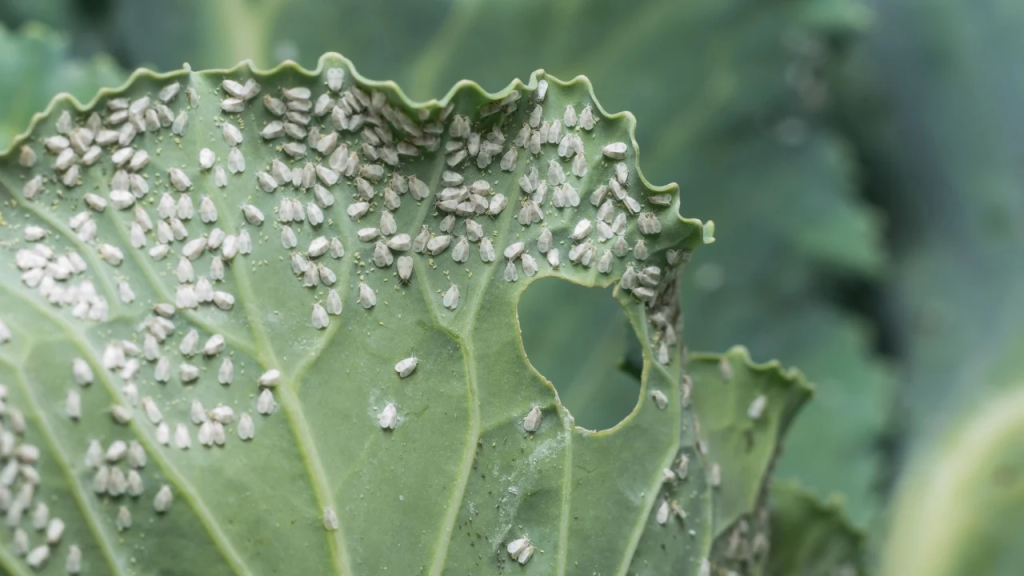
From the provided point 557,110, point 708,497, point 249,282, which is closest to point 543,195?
point 557,110

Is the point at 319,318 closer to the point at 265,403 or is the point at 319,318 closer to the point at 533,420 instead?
the point at 265,403

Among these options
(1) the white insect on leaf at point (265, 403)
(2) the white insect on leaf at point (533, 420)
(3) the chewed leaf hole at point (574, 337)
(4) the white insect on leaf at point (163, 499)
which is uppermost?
(3) the chewed leaf hole at point (574, 337)

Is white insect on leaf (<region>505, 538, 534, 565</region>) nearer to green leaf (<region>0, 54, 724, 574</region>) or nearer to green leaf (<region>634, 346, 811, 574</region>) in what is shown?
green leaf (<region>0, 54, 724, 574</region>)

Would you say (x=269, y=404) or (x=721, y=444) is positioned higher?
(x=721, y=444)

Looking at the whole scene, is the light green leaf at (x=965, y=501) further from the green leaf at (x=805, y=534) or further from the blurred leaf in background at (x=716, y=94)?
the green leaf at (x=805, y=534)

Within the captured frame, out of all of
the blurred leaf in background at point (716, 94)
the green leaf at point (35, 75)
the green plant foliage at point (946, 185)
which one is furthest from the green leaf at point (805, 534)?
the green leaf at point (35, 75)

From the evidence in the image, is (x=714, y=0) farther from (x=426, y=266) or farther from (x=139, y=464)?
(x=139, y=464)

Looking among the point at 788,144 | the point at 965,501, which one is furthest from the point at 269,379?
the point at 965,501
